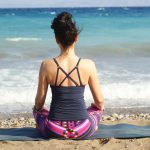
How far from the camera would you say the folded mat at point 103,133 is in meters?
4.58

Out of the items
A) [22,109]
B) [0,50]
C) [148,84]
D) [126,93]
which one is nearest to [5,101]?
[22,109]

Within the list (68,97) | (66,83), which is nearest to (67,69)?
(66,83)

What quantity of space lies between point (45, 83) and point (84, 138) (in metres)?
0.65

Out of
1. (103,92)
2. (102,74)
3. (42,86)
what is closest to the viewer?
(42,86)

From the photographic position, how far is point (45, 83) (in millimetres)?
4359

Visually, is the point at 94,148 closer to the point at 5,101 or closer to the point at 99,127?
the point at 99,127

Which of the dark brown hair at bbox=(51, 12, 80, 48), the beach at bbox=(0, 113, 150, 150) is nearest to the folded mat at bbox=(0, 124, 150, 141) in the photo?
the beach at bbox=(0, 113, 150, 150)

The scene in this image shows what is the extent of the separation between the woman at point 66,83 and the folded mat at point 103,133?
26cm

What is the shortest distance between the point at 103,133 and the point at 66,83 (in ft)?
2.45

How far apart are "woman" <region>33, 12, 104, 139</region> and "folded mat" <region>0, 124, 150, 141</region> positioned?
262 mm

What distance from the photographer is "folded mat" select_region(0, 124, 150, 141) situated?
15.0 ft

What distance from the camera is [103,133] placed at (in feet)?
15.4

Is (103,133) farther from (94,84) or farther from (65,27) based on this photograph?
(65,27)

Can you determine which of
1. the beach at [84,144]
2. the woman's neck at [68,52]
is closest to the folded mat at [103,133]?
the beach at [84,144]
